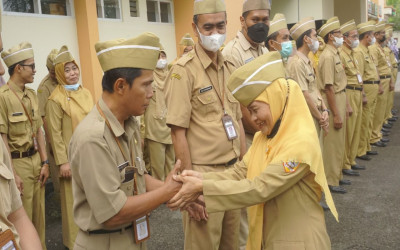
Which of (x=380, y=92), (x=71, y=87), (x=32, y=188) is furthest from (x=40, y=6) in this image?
Result: (x=380, y=92)

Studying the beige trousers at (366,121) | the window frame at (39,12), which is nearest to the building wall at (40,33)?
the window frame at (39,12)

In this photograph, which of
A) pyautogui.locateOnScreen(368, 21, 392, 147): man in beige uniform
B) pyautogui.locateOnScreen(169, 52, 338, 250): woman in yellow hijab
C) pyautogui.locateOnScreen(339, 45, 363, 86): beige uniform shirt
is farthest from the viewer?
pyautogui.locateOnScreen(368, 21, 392, 147): man in beige uniform

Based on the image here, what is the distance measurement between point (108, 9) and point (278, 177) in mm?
6514

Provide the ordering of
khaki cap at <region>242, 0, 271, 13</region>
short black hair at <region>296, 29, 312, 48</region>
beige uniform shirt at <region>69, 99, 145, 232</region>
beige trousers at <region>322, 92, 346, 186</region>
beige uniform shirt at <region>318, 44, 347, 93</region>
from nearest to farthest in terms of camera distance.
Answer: beige uniform shirt at <region>69, 99, 145, 232</region> → khaki cap at <region>242, 0, 271, 13</region> → short black hair at <region>296, 29, 312, 48</region> → beige uniform shirt at <region>318, 44, 347, 93</region> → beige trousers at <region>322, 92, 346, 186</region>

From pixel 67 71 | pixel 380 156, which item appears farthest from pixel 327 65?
pixel 67 71

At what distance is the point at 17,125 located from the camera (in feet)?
12.9

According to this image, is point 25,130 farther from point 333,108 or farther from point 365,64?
point 365,64

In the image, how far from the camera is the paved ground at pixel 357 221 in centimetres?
432

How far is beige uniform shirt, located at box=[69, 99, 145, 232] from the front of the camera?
183 centimetres

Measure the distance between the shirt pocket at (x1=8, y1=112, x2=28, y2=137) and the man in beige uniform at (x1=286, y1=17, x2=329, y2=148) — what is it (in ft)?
10.0

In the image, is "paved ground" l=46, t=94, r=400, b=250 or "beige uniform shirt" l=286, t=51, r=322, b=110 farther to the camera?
"beige uniform shirt" l=286, t=51, r=322, b=110

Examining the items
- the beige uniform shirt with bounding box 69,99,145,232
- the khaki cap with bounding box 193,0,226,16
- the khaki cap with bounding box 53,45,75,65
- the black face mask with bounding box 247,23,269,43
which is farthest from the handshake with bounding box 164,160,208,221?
the khaki cap with bounding box 53,45,75,65

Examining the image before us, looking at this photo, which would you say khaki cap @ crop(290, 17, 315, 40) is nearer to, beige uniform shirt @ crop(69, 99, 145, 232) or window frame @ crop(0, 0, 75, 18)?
window frame @ crop(0, 0, 75, 18)

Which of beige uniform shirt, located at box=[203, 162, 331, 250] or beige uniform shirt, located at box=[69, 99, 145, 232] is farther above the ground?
beige uniform shirt, located at box=[69, 99, 145, 232]
